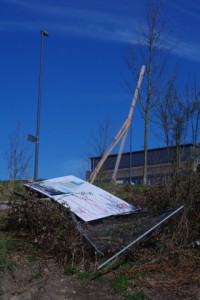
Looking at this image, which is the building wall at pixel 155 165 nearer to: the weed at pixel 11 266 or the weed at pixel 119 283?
the weed at pixel 119 283

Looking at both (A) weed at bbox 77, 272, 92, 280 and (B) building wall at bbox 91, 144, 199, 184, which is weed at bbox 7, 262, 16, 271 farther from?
(B) building wall at bbox 91, 144, 199, 184

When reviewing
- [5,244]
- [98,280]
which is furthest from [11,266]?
[98,280]

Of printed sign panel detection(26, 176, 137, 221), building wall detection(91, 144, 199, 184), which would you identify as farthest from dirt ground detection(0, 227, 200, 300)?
building wall detection(91, 144, 199, 184)

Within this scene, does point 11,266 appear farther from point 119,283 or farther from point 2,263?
point 119,283

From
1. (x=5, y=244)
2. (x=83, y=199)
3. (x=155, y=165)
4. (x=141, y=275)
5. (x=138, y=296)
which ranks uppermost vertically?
(x=155, y=165)

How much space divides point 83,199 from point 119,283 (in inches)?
87.1

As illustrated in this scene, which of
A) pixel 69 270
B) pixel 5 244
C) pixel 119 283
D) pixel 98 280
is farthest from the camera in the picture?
pixel 5 244

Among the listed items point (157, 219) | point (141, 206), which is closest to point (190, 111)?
point (141, 206)

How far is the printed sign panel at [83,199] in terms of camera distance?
22.6 ft

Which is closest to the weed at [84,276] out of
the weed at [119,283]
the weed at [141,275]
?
the weed at [119,283]

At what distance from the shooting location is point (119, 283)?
208 inches

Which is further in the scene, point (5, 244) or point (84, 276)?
point (5, 244)

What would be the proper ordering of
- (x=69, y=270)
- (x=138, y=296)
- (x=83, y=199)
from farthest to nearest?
(x=83, y=199) < (x=69, y=270) < (x=138, y=296)

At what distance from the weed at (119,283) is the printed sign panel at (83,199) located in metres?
1.37
